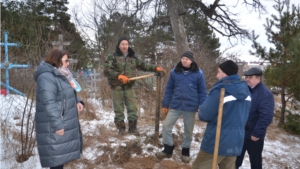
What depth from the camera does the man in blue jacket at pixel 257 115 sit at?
330cm

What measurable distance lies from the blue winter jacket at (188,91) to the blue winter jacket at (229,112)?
107cm

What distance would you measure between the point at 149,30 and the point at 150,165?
23.2 ft

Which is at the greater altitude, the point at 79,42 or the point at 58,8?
the point at 58,8

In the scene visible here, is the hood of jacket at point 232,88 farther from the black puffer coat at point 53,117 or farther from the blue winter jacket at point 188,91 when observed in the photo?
the black puffer coat at point 53,117

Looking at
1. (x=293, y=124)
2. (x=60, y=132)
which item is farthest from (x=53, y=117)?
(x=293, y=124)

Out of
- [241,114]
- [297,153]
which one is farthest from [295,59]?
[241,114]

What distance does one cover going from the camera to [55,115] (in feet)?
8.15

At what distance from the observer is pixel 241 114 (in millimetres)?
2627

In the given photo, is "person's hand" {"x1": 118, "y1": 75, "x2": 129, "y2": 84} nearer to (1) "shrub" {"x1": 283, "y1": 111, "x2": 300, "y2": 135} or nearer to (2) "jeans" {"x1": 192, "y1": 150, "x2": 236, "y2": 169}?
(2) "jeans" {"x1": 192, "y1": 150, "x2": 236, "y2": 169}

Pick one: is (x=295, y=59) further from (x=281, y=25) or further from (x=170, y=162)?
(x=170, y=162)

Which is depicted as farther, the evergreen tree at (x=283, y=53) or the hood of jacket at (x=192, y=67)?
the evergreen tree at (x=283, y=53)

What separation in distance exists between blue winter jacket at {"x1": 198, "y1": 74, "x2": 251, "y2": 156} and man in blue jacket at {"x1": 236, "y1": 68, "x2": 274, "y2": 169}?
0.76 metres

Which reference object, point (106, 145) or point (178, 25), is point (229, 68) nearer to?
point (106, 145)

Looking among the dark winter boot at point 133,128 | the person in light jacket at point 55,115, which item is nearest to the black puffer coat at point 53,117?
the person in light jacket at point 55,115
